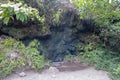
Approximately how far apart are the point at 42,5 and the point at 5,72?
7.91ft

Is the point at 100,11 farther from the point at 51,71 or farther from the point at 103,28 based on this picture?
the point at 51,71

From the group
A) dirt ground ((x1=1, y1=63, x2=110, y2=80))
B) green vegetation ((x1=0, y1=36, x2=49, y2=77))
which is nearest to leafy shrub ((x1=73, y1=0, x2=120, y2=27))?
dirt ground ((x1=1, y1=63, x2=110, y2=80))

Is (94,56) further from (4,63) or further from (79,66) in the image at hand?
A: (4,63)

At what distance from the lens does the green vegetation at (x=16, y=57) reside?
4.48m

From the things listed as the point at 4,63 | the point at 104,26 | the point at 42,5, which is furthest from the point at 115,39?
the point at 4,63

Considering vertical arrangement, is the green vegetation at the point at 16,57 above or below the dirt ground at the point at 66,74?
above

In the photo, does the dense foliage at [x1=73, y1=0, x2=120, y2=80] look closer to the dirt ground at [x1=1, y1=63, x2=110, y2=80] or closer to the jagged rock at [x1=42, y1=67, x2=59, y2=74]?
the dirt ground at [x1=1, y1=63, x2=110, y2=80]

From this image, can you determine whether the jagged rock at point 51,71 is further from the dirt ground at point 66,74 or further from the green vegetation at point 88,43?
the green vegetation at point 88,43

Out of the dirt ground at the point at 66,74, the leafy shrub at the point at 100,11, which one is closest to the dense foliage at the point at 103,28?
the leafy shrub at the point at 100,11

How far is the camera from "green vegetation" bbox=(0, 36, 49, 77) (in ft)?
14.7

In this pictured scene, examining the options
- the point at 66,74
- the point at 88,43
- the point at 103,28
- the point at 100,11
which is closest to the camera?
the point at 66,74

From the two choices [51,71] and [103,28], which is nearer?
[51,71]

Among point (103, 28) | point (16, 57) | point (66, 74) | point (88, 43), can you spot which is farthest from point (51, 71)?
point (103, 28)

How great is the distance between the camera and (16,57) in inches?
187
